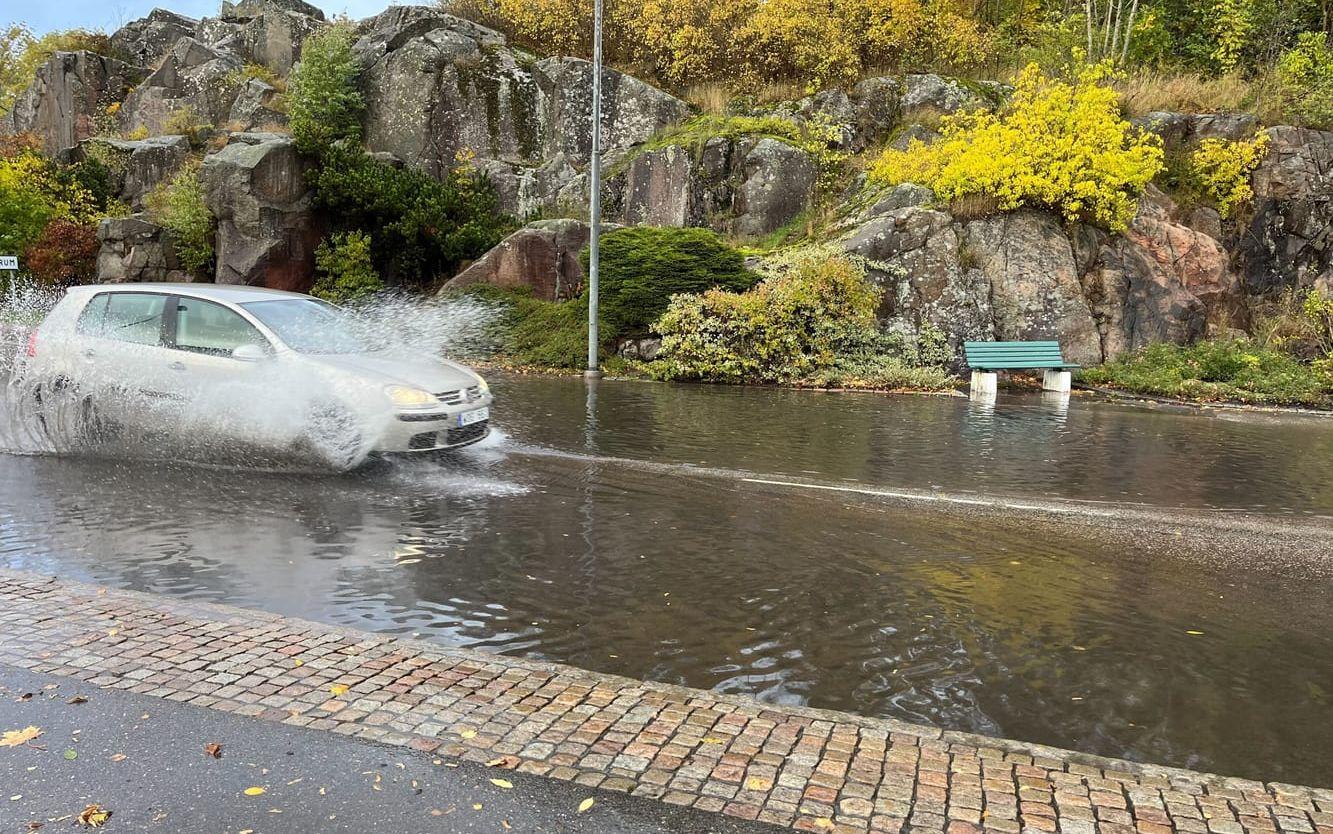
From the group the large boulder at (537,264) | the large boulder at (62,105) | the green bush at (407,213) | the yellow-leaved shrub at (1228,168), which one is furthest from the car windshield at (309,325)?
the large boulder at (62,105)

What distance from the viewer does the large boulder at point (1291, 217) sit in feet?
65.1

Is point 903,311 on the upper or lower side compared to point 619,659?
upper

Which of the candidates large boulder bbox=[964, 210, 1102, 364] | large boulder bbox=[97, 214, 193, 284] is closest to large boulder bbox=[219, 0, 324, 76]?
large boulder bbox=[97, 214, 193, 284]

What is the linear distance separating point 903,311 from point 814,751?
49.6ft

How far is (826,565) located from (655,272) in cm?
1263

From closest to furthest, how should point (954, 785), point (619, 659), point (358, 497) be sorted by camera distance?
point (954, 785) → point (619, 659) → point (358, 497)

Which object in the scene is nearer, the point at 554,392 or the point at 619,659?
the point at 619,659

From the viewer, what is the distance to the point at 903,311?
57.6 feet

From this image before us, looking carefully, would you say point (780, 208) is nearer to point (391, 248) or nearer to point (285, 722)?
point (391, 248)

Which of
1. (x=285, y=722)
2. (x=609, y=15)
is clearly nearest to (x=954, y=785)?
(x=285, y=722)

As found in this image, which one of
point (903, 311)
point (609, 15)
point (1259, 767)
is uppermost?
point (609, 15)

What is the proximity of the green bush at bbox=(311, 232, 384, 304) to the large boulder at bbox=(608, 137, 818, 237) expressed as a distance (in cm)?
644

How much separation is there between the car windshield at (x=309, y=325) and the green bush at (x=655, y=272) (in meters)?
9.13

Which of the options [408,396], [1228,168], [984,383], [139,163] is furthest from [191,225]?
[1228,168]
